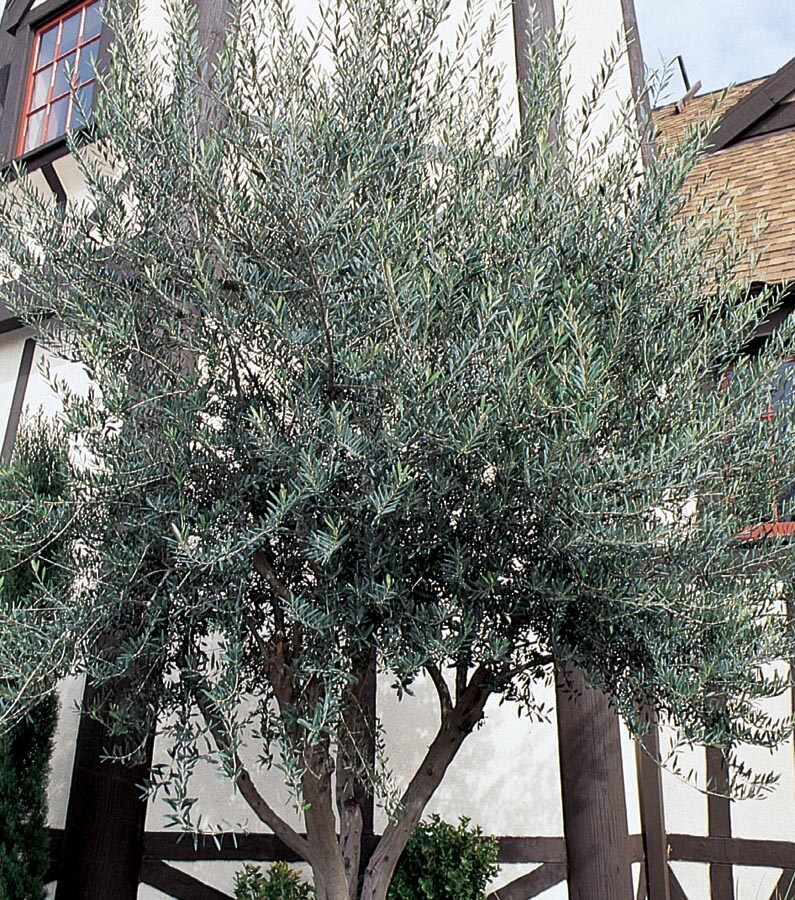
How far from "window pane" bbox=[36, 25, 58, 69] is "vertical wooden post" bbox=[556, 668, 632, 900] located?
5.94 m

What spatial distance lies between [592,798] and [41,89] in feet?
20.6

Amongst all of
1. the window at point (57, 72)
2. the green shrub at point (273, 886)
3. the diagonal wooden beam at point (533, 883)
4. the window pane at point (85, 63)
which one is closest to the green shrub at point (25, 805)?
the green shrub at point (273, 886)

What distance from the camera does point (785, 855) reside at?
495 cm

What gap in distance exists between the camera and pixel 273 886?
4.46 m

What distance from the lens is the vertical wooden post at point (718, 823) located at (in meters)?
5.07

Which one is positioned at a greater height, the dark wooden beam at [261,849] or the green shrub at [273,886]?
the dark wooden beam at [261,849]

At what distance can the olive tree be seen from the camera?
9.09ft

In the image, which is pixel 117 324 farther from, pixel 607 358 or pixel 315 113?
pixel 607 358

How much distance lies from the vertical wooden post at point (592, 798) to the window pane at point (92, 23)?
5488 millimetres

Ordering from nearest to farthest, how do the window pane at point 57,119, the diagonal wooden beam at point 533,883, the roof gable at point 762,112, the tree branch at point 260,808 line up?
the tree branch at point 260,808, the diagonal wooden beam at point 533,883, the window pane at point 57,119, the roof gable at point 762,112

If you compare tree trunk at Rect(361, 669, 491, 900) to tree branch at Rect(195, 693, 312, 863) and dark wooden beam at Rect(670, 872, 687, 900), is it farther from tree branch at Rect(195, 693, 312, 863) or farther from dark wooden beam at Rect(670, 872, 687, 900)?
dark wooden beam at Rect(670, 872, 687, 900)

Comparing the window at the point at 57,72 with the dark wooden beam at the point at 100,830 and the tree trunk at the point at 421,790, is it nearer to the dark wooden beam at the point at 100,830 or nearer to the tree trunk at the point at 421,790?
the dark wooden beam at the point at 100,830

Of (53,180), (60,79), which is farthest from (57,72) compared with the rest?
(53,180)

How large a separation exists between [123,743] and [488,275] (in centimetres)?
286
